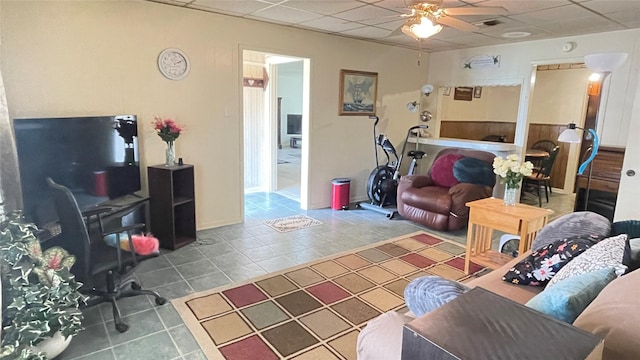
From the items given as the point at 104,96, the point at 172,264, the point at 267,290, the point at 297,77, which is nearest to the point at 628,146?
the point at 267,290

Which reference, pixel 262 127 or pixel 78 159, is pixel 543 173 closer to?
pixel 262 127

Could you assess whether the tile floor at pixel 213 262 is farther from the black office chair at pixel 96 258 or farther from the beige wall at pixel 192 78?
the beige wall at pixel 192 78

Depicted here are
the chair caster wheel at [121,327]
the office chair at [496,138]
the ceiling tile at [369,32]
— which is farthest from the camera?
→ the office chair at [496,138]

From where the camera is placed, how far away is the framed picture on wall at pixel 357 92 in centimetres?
527

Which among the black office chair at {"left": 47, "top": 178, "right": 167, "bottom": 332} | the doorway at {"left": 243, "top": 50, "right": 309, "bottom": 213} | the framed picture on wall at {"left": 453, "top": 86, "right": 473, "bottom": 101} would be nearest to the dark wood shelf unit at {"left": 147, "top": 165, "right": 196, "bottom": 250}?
the black office chair at {"left": 47, "top": 178, "right": 167, "bottom": 332}

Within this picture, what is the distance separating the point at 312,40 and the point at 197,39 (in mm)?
1527

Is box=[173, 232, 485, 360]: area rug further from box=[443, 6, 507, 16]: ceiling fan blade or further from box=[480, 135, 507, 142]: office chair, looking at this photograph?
box=[480, 135, 507, 142]: office chair

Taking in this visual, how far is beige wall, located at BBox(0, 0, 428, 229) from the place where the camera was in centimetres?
308

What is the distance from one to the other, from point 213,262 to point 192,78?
1.96m

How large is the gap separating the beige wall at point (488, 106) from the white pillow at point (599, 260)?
5532 mm

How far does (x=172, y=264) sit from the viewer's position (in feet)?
11.0

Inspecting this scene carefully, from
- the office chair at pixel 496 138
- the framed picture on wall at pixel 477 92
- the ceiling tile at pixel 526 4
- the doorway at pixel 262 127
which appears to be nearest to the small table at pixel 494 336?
the ceiling tile at pixel 526 4

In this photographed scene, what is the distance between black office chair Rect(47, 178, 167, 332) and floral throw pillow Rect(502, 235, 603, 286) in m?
2.37

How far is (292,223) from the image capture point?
4.67m
